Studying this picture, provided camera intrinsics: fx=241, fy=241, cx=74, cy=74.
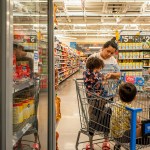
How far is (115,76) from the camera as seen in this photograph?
3.59 meters

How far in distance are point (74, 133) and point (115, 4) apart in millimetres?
10209

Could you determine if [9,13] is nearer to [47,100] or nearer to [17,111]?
[17,111]

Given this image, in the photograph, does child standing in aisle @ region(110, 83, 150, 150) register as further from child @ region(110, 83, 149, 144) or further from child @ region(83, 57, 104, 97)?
child @ region(83, 57, 104, 97)

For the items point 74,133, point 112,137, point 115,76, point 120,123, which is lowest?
point 74,133

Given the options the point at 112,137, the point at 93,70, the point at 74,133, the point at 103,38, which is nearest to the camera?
the point at 112,137

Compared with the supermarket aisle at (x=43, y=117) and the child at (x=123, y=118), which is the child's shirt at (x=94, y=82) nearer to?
the child at (x=123, y=118)

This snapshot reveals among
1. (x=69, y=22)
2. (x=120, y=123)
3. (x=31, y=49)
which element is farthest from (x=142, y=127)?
(x=69, y=22)

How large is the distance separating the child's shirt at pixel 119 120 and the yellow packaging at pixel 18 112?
1.02 m

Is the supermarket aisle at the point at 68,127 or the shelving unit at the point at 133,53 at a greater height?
the shelving unit at the point at 133,53

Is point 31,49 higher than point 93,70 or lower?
higher

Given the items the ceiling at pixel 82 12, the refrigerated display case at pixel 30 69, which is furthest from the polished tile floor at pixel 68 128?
the ceiling at pixel 82 12

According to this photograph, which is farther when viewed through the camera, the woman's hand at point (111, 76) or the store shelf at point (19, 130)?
the woman's hand at point (111, 76)

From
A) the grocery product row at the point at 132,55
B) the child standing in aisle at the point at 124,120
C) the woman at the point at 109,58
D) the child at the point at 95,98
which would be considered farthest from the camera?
the grocery product row at the point at 132,55

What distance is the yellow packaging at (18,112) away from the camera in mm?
1812
